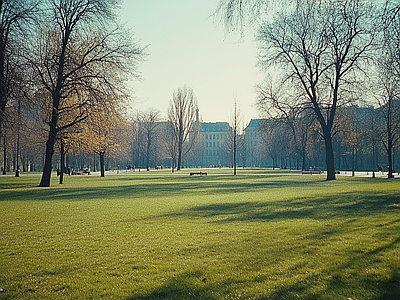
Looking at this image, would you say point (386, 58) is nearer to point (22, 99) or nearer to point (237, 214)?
point (237, 214)

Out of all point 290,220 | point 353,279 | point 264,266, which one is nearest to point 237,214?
point 290,220

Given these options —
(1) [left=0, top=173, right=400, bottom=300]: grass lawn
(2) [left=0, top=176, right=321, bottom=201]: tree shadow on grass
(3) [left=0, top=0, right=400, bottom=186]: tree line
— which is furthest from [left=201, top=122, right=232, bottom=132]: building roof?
(1) [left=0, top=173, right=400, bottom=300]: grass lawn

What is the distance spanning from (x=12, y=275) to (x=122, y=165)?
4540 inches

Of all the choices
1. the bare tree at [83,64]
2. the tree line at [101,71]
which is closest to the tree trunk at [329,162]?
the tree line at [101,71]

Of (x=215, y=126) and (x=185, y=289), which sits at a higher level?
(x=215, y=126)

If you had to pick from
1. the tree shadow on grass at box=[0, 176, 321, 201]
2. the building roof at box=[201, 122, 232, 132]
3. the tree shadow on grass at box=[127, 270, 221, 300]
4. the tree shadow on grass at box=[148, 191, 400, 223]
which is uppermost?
the building roof at box=[201, 122, 232, 132]

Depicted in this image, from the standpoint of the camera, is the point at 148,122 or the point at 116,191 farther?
the point at 148,122

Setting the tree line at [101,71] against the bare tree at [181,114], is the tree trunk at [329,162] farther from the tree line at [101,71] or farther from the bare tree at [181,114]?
the bare tree at [181,114]

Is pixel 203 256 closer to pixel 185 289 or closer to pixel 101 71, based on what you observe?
pixel 185 289

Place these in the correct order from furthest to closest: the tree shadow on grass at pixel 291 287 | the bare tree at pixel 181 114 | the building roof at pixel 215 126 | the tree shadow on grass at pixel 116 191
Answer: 1. the building roof at pixel 215 126
2. the bare tree at pixel 181 114
3. the tree shadow on grass at pixel 116 191
4. the tree shadow on grass at pixel 291 287

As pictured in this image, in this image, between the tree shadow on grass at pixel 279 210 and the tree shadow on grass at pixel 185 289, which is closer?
the tree shadow on grass at pixel 185 289

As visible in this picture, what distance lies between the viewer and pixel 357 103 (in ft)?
113

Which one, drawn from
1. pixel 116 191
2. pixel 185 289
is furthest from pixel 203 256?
pixel 116 191

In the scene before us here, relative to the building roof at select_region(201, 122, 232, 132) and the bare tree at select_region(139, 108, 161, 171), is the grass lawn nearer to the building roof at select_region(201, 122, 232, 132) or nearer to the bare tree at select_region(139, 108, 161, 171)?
the bare tree at select_region(139, 108, 161, 171)
